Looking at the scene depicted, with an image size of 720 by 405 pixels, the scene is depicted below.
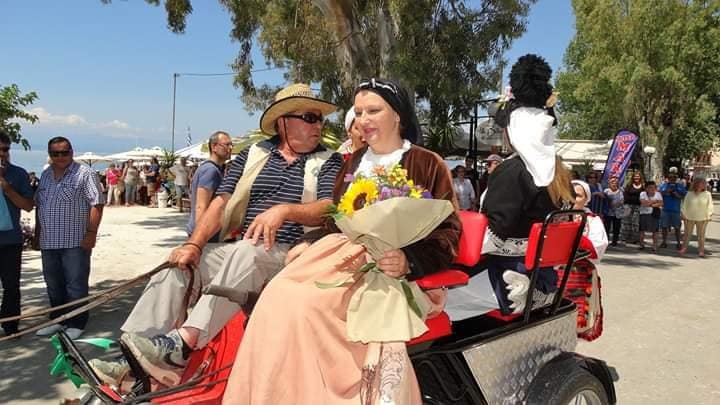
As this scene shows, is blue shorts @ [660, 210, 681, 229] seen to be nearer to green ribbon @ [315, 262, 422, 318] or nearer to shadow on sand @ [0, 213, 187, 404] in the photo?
shadow on sand @ [0, 213, 187, 404]

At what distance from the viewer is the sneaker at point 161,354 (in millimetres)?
2025

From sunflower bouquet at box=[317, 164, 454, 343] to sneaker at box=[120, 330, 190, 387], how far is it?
27.8 inches

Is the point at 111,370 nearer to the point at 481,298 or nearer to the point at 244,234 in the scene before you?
the point at 244,234

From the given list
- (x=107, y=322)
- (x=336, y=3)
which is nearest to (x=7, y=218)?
(x=107, y=322)

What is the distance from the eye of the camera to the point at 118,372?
2131 mm

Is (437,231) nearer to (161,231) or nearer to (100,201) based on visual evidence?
(100,201)

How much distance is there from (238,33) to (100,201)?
10.5 meters

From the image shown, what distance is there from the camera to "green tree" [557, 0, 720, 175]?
23883mm

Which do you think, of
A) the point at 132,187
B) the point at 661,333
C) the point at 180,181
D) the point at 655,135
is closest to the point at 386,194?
the point at 661,333

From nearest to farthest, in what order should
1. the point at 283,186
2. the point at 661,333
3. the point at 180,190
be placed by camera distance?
the point at 283,186
the point at 661,333
the point at 180,190

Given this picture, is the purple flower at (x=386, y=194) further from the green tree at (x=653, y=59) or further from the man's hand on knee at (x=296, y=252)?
the green tree at (x=653, y=59)

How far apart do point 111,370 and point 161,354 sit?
200mm

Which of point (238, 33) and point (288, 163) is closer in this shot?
point (288, 163)

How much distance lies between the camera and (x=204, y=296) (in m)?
2.31
